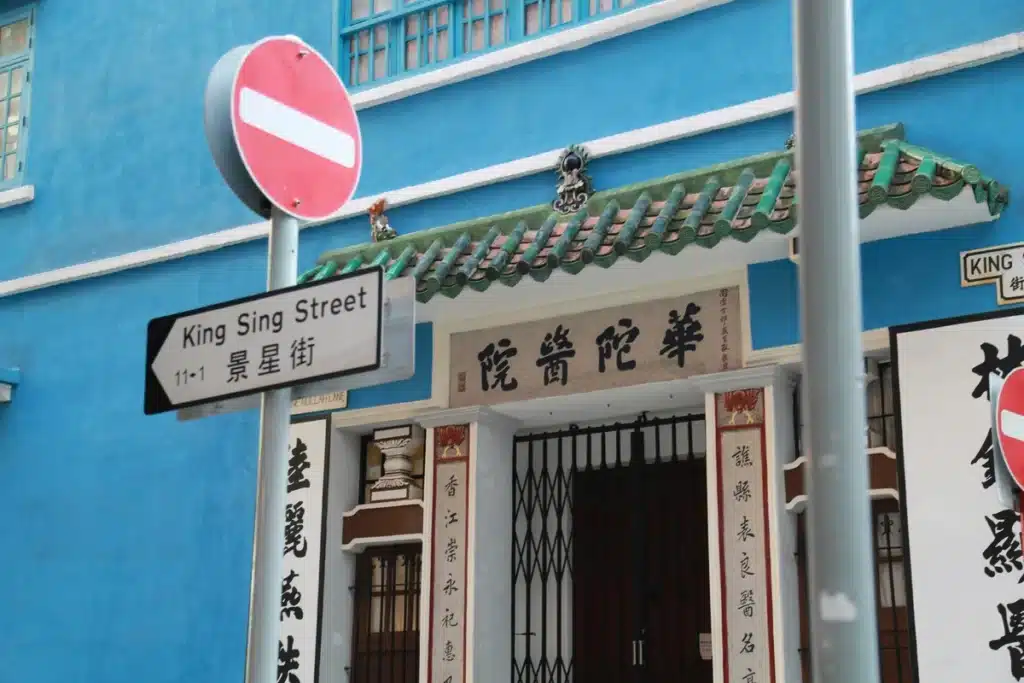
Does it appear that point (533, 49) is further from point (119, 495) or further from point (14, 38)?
point (14, 38)

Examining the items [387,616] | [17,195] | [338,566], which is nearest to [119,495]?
[338,566]

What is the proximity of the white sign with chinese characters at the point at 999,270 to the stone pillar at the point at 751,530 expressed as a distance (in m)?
1.23

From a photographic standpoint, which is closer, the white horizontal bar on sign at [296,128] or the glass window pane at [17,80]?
the white horizontal bar on sign at [296,128]

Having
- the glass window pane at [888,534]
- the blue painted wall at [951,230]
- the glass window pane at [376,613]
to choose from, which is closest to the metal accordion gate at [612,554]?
the glass window pane at [376,613]

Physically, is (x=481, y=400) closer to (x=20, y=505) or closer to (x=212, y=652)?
(x=212, y=652)

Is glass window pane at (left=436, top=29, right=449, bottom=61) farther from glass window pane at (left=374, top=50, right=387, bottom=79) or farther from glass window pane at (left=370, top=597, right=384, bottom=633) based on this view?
glass window pane at (left=370, top=597, right=384, bottom=633)

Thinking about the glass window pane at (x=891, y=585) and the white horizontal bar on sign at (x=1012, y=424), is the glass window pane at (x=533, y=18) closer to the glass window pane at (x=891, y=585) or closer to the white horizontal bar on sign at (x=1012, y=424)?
the glass window pane at (x=891, y=585)

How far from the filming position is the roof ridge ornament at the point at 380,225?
993cm

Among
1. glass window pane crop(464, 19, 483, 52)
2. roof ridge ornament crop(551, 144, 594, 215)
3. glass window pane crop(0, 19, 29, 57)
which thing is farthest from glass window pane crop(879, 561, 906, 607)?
glass window pane crop(0, 19, 29, 57)

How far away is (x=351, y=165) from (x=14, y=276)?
8.15 metres

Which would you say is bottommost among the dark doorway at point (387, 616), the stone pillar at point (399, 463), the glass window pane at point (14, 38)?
the dark doorway at point (387, 616)

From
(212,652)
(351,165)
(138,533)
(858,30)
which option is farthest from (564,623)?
(351,165)

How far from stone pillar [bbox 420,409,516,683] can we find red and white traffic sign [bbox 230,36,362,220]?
460 cm

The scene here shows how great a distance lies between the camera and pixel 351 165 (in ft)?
16.0
